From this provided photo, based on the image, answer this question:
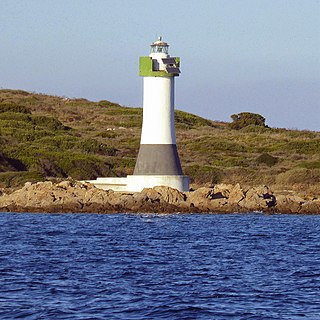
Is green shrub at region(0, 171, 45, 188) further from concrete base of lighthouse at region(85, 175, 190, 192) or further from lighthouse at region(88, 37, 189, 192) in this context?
lighthouse at region(88, 37, 189, 192)

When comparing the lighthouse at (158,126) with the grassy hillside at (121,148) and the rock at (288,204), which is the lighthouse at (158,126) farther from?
the grassy hillside at (121,148)

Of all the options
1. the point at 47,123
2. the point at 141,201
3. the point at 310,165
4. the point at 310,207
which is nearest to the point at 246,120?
the point at 47,123

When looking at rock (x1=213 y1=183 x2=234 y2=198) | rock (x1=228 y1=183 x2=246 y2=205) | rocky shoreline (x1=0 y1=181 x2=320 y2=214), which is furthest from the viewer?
rock (x1=213 y1=183 x2=234 y2=198)

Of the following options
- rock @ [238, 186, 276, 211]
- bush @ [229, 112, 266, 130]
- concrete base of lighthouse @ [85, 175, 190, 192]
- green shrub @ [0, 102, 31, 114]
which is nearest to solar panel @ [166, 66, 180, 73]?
concrete base of lighthouse @ [85, 175, 190, 192]

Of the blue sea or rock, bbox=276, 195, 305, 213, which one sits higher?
rock, bbox=276, 195, 305, 213

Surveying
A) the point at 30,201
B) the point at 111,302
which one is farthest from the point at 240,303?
the point at 30,201

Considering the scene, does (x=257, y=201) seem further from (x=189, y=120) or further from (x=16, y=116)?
(x=189, y=120)

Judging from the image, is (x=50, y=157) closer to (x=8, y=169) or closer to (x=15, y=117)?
(x=8, y=169)

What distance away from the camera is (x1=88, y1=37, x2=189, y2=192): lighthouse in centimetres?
3694

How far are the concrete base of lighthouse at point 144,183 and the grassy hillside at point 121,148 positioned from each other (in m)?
4.93

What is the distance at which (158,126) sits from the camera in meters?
→ 37.0

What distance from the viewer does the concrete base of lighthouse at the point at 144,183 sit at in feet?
123

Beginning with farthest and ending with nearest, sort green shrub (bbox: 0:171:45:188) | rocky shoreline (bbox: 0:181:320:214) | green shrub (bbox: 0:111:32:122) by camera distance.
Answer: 1. green shrub (bbox: 0:111:32:122)
2. green shrub (bbox: 0:171:45:188)
3. rocky shoreline (bbox: 0:181:320:214)

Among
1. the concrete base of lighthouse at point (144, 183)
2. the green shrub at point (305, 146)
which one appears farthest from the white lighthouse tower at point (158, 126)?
the green shrub at point (305, 146)
